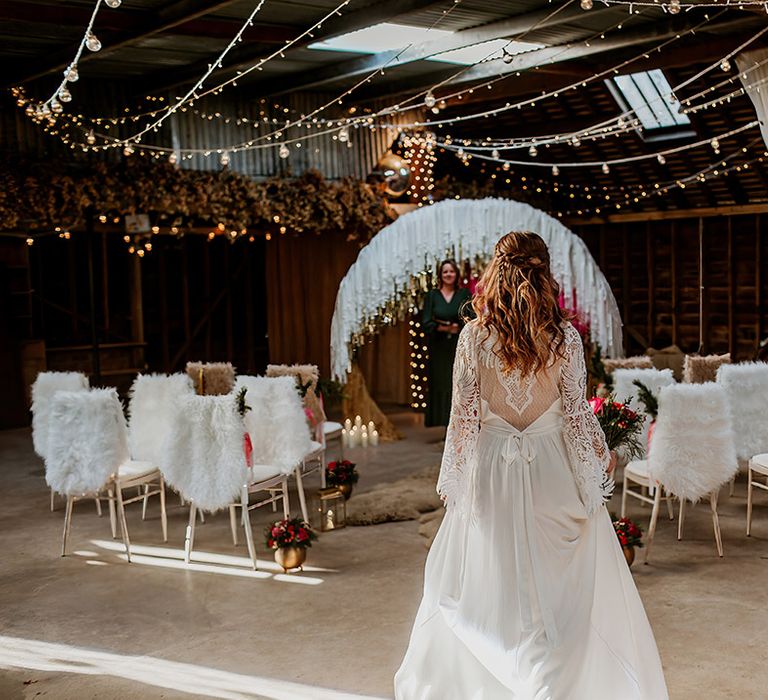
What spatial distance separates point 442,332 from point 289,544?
139 inches

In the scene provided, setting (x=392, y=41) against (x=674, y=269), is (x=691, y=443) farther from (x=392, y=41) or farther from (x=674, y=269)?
(x=674, y=269)

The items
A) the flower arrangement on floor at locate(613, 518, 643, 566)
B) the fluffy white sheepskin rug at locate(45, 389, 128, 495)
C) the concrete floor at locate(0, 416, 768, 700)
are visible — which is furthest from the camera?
the fluffy white sheepskin rug at locate(45, 389, 128, 495)

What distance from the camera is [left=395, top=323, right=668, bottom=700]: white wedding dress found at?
321 centimetres

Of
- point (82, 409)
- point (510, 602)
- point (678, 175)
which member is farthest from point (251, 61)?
point (678, 175)

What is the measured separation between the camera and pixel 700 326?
42.5 feet

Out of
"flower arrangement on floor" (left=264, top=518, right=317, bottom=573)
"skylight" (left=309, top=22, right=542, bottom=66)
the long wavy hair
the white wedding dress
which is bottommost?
"flower arrangement on floor" (left=264, top=518, right=317, bottom=573)

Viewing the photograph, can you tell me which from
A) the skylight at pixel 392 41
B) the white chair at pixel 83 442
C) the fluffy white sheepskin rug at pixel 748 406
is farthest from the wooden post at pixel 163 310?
the fluffy white sheepskin rug at pixel 748 406

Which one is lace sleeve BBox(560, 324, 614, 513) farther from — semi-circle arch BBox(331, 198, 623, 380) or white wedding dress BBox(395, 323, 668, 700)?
semi-circle arch BBox(331, 198, 623, 380)

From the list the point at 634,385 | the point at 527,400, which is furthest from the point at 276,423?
the point at 527,400

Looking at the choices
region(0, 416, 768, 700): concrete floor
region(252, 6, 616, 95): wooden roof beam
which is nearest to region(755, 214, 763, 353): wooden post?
region(252, 6, 616, 95): wooden roof beam

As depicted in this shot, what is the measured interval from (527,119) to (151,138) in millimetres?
5292

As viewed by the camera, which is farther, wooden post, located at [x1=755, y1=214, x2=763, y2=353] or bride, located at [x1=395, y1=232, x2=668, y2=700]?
wooden post, located at [x1=755, y1=214, x2=763, y2=353]

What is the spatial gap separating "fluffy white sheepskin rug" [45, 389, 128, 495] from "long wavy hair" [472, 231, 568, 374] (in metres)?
3.20

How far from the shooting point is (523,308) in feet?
10.4
